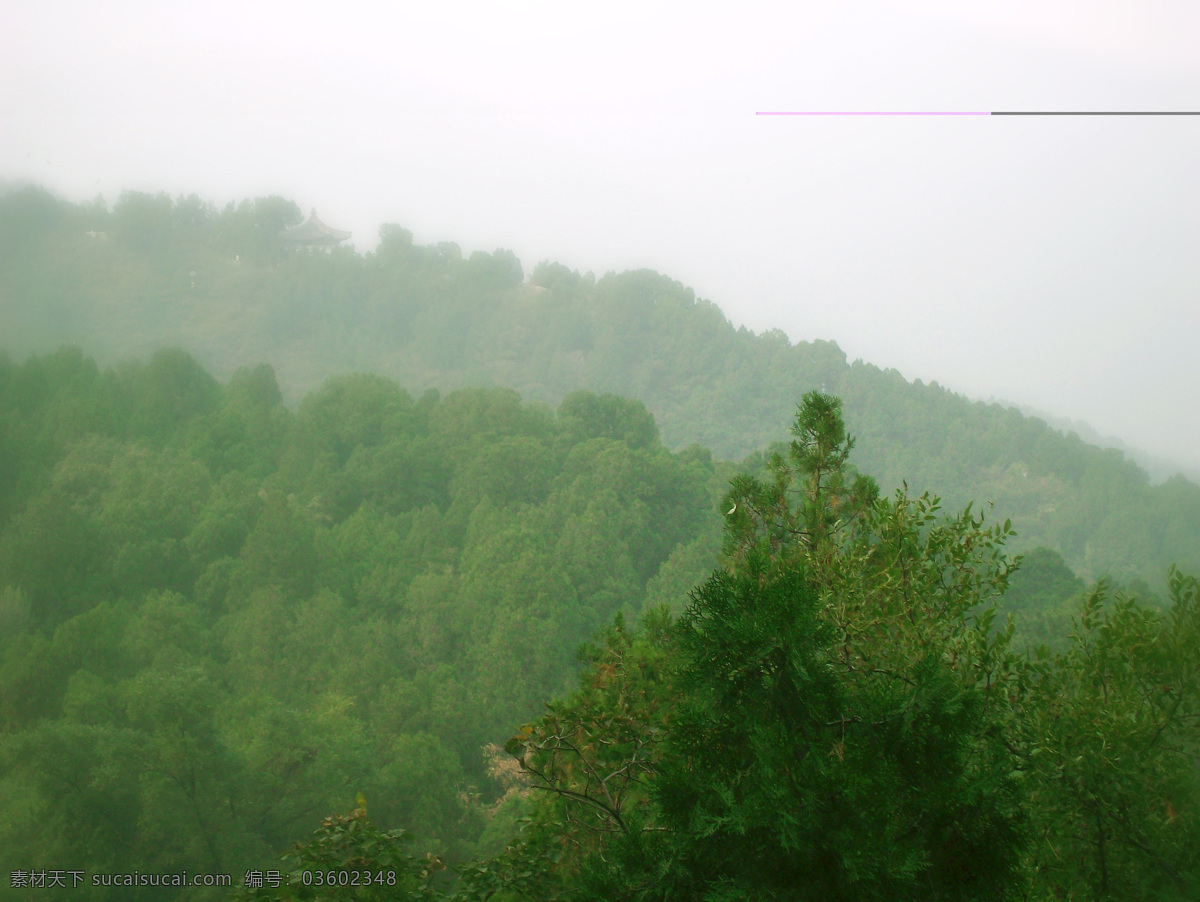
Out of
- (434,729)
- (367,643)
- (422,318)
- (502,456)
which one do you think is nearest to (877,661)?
(434,729)

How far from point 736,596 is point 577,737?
5267mm

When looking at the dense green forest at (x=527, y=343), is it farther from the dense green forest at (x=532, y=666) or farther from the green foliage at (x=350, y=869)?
the green foliage at (x=350, y=869)

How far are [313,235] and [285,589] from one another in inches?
1696

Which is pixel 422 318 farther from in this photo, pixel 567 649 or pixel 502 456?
pixel 567 649

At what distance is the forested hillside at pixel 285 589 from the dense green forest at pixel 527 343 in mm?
7528

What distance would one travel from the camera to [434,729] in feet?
79.9

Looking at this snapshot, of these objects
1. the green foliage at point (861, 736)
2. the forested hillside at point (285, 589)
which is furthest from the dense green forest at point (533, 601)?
the forested hillside at point (285, 589)

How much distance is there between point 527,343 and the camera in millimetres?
66688

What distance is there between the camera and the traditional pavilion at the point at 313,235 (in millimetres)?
63219

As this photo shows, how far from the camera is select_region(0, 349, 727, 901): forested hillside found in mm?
16562

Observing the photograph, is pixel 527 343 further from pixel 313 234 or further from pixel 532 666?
pixel 532 666

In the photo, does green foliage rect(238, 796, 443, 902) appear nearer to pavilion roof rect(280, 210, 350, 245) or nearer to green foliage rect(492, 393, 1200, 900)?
green foliage rect(492, 393, 1200, 900)

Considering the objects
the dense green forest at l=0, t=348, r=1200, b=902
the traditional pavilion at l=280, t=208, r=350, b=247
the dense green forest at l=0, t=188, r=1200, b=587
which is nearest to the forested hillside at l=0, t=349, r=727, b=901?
the dense green forest at l=0, t=348, r=1200, b=902

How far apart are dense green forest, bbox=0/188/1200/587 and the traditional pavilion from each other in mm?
934
